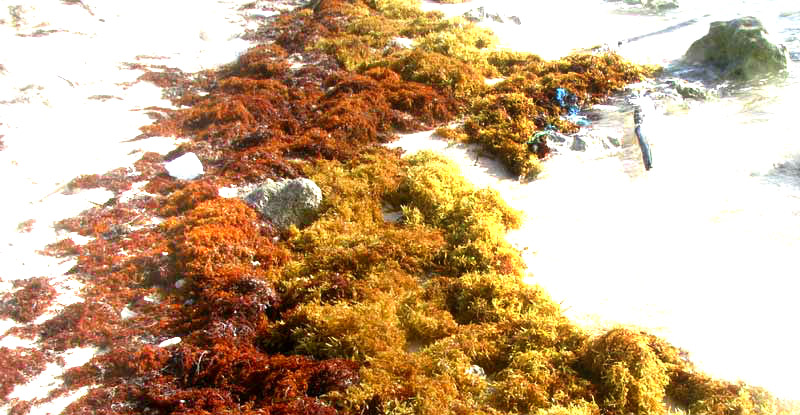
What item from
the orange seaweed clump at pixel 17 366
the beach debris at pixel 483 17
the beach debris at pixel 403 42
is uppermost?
the beach debris at pixel 483 17

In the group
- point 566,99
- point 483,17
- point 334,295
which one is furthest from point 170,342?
point 483,17

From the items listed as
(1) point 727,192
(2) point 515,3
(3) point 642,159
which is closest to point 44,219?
(3) point 642,159

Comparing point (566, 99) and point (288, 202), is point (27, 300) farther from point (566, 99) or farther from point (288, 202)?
point (566, 99)

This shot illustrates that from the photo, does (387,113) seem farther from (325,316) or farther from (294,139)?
(325,316)

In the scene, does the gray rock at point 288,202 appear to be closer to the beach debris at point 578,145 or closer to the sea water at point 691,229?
the sea water at point 691,229

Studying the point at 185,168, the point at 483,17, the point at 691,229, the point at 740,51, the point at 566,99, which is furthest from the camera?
the point at 483,17

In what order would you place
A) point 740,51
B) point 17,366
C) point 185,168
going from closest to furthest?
point 17,366 < point 185,168 < point 740,51

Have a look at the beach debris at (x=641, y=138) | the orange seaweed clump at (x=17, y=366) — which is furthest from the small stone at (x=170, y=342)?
the beach debris at (x=641, y=138)
